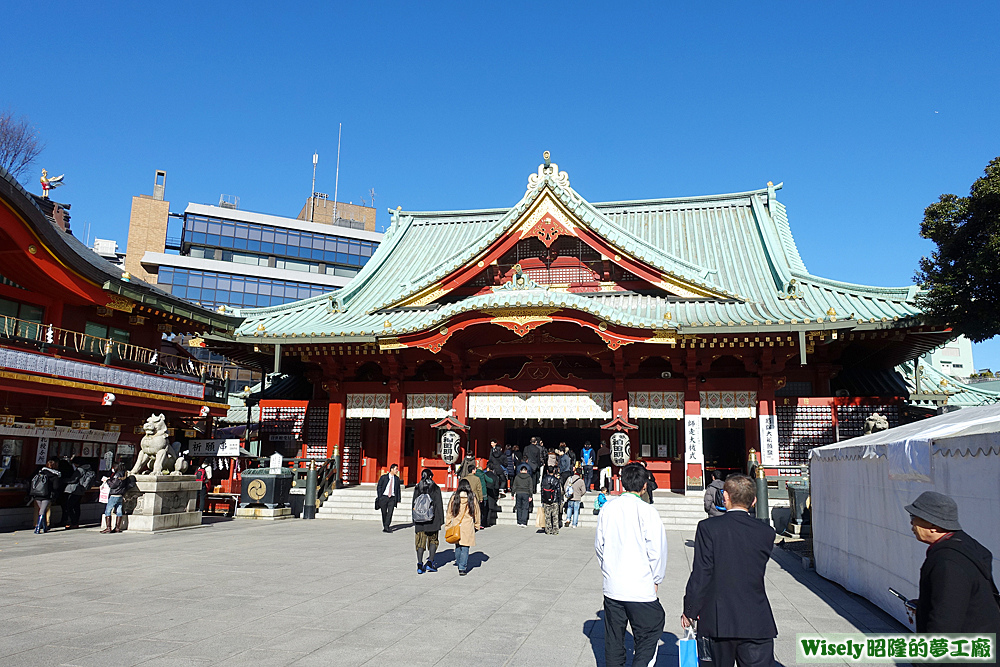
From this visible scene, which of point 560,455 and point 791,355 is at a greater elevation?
point 791,355

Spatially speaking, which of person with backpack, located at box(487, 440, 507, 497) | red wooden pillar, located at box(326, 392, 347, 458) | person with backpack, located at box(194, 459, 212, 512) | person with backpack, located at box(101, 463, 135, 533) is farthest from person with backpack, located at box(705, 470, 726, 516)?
red wooden pillar, located at box(326, 392, 347, 458)

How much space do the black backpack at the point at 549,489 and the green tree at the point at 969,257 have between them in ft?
31.8

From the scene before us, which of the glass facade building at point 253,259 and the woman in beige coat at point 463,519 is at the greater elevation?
the glass facade building at point 253,259

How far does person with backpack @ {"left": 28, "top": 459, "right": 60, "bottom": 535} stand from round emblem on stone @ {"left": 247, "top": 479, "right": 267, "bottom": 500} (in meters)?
5.09

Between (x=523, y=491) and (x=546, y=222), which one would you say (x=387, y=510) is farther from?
(x=546, y=222)

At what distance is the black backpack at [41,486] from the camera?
15664 mm

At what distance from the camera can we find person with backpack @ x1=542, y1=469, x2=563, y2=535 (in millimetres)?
16500

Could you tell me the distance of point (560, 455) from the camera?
1858 cm

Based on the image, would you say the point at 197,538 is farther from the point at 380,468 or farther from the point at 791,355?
the point at 791,355

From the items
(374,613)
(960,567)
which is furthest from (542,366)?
(960,567)

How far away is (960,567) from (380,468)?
74.5 feet

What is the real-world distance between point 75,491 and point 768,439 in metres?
18.7

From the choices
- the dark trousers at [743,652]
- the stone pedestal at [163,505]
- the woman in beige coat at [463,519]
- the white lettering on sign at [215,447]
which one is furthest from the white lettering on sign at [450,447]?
the dark trousers at [743,652]

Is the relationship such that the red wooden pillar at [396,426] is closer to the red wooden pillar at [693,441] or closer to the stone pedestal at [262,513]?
the stone pedestal at [262,513]
